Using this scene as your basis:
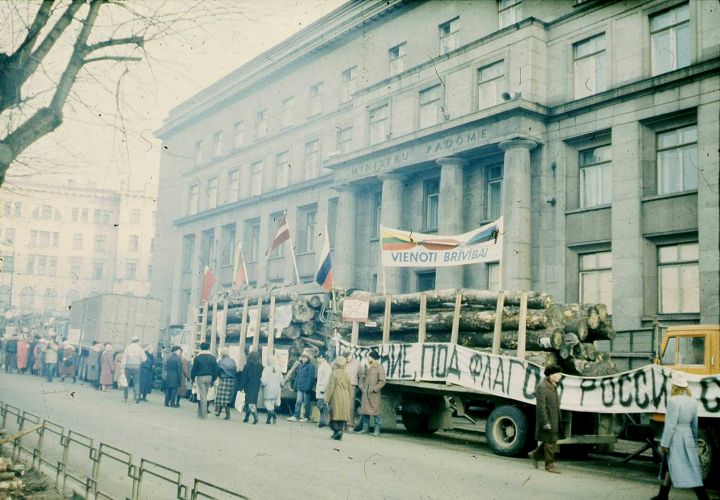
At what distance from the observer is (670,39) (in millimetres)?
22969

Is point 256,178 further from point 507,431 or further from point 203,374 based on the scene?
point 507,431

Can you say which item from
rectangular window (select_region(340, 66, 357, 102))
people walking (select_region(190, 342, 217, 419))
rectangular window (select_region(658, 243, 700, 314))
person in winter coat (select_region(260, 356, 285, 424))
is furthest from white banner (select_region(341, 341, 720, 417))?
rectangular window (select_region(340, 66, 357, 102))

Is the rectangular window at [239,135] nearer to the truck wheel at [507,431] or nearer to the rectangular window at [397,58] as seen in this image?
the rectangular window at [397,58]

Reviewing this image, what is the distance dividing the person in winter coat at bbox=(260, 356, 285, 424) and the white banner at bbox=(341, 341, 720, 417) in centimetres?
321

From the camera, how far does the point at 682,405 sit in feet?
30.3

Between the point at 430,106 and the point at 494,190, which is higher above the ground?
the point at 430,106

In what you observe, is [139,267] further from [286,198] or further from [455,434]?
[455,434]

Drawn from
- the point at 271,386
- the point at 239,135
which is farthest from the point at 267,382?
the point at 239,135

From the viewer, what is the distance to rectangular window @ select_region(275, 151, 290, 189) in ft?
142

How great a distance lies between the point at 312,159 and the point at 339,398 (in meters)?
27.1

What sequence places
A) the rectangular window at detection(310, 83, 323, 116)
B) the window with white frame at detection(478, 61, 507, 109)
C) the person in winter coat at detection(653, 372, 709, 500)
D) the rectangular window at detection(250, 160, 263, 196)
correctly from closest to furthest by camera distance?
the person in winter coat at detection(653, 372, 709, 500), the window with white frame at detection(478, 61, 507, 109), the rectangular window at detection(310, 83, 323, 116), the rectangular window at detection(250, 160, 263, 196)

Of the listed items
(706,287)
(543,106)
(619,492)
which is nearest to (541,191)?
(543,106)

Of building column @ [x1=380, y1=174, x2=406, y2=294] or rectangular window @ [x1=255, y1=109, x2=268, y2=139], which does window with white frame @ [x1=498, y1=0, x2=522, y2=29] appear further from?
rectangular window @ [x1=255, y1=109, x2=268, y2=139]

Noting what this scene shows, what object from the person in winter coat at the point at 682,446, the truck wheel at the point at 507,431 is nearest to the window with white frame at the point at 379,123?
the truck wheel at the point at 507,431
